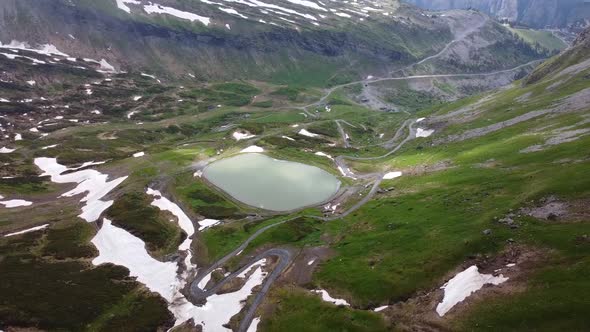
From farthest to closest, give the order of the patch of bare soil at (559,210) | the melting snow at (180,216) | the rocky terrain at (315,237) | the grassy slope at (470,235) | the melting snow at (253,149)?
the melting snow at (253,149)
the melting snow at (180,216)
the patch of bare soil at (559,210)
the rocky terrain at (315,237)
the grassy slope at (470,235)

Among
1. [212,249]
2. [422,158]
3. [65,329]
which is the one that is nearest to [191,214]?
[212,249]

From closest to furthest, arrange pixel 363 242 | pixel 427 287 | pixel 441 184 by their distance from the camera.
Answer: pixel 427 287
pixel 363 242
pixel 441 184

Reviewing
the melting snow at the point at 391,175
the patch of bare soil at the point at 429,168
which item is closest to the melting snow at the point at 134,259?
the melting snow at the point at 391,175

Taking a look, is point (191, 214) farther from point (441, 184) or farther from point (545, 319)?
point (545, 319)

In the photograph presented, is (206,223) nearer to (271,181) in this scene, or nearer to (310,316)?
(271,181)

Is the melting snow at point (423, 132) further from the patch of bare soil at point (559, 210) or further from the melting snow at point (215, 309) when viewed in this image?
the melting snow at point (215, 309)

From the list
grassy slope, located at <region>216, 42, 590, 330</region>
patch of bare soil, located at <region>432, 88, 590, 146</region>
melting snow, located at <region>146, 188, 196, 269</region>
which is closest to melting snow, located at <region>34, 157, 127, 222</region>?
melting snow, located at <region>146, 188, 196, 269</region>

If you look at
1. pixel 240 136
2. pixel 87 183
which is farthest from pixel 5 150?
pixel 240 136
